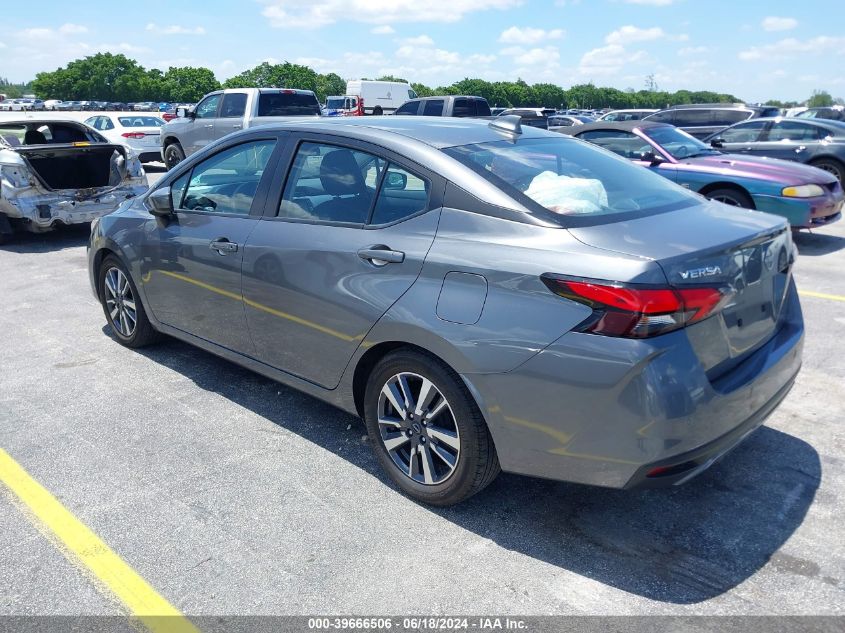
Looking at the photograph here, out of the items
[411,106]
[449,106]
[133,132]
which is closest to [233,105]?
[133,132]

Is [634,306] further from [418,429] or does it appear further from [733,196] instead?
[733,196]

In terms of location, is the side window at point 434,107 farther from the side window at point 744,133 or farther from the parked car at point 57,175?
the parked car at point 57,175

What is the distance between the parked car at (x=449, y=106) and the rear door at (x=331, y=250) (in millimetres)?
14395

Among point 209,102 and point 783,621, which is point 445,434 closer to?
point 783,621

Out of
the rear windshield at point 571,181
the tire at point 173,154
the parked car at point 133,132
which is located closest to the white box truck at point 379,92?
the parked car at point 133,132

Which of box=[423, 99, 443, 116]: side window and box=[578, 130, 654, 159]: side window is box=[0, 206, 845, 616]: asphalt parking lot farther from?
box=[423, 99, 443, 116]: side window

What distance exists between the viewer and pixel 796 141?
1255 cm

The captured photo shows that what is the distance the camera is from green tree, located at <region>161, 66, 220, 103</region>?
8625 cm

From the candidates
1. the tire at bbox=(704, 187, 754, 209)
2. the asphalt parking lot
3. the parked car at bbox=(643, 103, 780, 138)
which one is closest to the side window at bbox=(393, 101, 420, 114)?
the parked car at bbox=(643, 103, 780, 138)

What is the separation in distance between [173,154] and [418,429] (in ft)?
49.7

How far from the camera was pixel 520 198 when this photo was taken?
2938 millimetres

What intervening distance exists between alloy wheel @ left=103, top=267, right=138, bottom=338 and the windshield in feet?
23.0

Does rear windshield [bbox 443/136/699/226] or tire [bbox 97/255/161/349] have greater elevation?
rear windshield [bbox 443/136/699/226]

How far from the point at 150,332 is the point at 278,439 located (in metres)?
1.80
